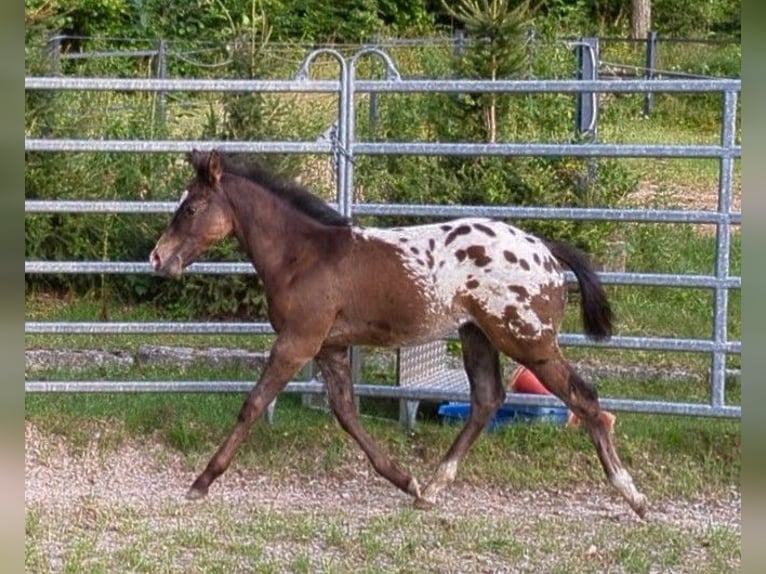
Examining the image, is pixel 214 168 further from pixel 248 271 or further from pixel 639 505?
pixel 639 505

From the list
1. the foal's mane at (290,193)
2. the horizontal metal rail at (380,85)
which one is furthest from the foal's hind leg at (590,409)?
the horizontal metal rail at (380,85)

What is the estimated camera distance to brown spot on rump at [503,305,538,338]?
5500mm

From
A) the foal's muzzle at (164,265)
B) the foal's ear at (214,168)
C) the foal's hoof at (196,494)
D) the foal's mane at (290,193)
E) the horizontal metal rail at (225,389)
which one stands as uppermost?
the foal's ear at (214,168)

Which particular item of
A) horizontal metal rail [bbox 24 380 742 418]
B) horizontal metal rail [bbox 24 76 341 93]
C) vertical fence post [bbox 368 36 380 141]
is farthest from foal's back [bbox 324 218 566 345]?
vertical fence post [bbox 368 36 380 141]

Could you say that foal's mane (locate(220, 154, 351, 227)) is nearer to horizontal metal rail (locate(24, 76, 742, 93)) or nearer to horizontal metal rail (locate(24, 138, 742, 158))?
horizontal metal rail (locate(24, 138, 742, 158))

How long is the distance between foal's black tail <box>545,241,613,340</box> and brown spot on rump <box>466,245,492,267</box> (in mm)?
348

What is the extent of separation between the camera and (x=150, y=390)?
21.8ft

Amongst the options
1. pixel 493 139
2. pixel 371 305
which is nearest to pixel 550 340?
pixel 371 305

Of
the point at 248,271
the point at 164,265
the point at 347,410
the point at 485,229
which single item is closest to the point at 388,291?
the point at 485,229

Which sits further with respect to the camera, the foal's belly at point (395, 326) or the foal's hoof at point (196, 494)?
the foal's hoof at point (196, 494)

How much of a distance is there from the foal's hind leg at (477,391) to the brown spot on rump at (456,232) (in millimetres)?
426

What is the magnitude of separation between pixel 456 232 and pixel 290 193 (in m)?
0.81

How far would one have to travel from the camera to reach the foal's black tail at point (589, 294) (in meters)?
5.68

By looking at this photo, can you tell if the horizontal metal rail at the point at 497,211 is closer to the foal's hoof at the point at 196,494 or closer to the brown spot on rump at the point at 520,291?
the brown spot on rump at the point at 520,291
